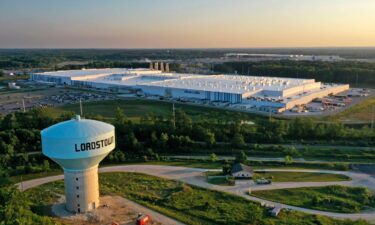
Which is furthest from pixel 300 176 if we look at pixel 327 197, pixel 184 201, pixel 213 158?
pixel 184 201

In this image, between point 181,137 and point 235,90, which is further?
point 235,90

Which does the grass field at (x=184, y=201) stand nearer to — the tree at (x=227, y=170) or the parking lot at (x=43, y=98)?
the tree at (x=227, y=170)

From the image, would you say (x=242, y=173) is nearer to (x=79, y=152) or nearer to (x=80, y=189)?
(x=80, y=189)

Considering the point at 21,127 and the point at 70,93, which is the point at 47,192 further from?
the point at 70,93

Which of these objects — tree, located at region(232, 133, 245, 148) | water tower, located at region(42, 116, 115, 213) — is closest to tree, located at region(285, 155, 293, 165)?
tree, located at region(232, 133, 245, 148)

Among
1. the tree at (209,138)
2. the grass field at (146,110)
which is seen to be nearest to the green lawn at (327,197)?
the tree at (209,138)
